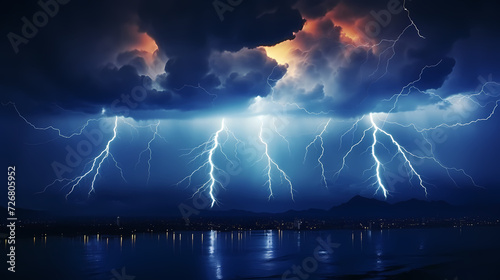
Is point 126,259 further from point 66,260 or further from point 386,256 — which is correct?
point 386,256

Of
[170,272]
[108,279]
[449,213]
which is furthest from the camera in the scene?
[449,213]

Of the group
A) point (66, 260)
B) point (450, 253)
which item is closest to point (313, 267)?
point (450, 253)

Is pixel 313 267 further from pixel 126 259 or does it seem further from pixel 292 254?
pixel 126 259

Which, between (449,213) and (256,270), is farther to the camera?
(449,213)

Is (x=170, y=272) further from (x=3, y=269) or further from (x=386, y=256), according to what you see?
(x=386, y=256)

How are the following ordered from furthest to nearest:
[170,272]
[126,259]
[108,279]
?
[126,259]
[170,272]
[108,279]

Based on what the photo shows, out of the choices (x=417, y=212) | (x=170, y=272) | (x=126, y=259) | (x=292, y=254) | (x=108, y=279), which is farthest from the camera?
(x=417, y=212)

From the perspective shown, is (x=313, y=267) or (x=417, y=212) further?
(x=417, y=212)

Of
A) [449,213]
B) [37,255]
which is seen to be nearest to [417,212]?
[449,213]
